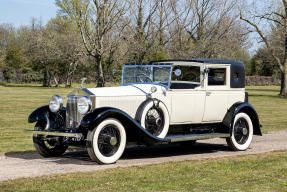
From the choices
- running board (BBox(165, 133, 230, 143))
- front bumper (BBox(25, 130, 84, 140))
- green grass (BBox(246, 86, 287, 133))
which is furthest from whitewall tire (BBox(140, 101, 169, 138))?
green grass (BBox(246, 86, 287, 133))

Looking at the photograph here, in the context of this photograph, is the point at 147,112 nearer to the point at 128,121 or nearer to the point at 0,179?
the point at 128,121

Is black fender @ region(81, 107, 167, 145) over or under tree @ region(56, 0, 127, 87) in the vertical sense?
under

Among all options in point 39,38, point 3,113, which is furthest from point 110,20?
point 39,38

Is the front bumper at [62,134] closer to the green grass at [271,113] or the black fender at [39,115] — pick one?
the black fender at [39,115]

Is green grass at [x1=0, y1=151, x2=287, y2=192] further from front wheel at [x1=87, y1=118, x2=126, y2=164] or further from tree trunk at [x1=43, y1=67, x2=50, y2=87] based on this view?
tree trunk at [x1=43, y1=67, x2=50, y2=87]

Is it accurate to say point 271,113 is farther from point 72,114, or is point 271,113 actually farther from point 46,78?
point 46,78

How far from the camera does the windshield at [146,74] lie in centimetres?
946

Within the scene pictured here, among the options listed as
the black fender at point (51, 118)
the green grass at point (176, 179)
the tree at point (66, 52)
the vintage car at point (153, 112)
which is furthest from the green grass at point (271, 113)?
the tree at point (66, 52)

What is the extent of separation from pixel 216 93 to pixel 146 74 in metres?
1.61

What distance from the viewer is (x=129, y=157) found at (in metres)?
9.22

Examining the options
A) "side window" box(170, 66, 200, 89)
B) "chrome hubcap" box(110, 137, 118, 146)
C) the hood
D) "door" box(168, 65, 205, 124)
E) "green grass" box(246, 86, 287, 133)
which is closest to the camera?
"chrome hubcap" box(110, 137, 118, 146)

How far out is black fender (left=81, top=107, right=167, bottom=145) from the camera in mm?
7898

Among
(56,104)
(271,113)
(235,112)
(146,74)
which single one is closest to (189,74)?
(146,74)

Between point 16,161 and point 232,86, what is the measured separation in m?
5.01
